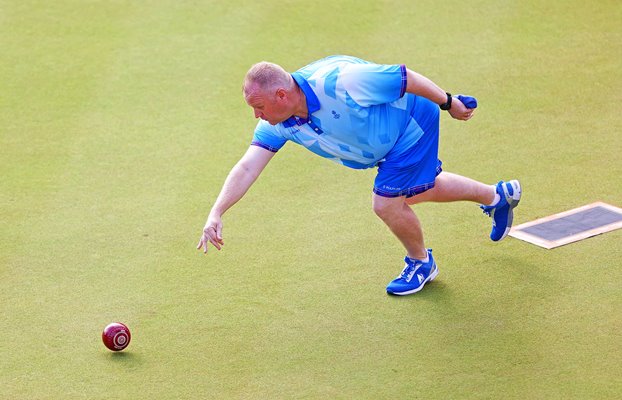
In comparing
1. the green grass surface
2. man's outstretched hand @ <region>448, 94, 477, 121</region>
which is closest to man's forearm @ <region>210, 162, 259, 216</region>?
the green grass surface

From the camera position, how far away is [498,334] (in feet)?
20.8

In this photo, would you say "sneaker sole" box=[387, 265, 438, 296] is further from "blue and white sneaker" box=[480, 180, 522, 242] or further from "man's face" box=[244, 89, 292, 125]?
"man's face" box=[244, 89, 292, 125]

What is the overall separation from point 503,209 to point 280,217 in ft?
5.39

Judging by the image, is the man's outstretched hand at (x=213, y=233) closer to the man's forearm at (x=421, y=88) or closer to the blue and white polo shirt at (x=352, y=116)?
the blue and white polo shirt at (x=352, y=116)

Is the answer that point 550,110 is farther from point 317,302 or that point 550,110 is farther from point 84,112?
point 84,112

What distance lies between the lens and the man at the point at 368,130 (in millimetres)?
6082

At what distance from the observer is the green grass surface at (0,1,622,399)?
240 inches

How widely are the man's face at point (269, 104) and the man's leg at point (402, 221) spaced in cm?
87

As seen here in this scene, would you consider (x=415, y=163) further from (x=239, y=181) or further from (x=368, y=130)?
(x=239, y=181)

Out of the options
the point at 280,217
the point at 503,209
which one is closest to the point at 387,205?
the point at 503,209

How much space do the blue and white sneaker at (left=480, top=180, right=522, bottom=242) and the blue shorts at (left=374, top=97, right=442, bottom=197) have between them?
73 cm

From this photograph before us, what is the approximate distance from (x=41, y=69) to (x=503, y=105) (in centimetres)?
425

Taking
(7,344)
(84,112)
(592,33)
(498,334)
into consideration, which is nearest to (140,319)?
(7,344)

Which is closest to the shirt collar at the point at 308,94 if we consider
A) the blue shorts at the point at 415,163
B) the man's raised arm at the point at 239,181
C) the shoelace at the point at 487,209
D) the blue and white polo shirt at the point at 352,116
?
the blue and white polo shirt at the point at 352,116
